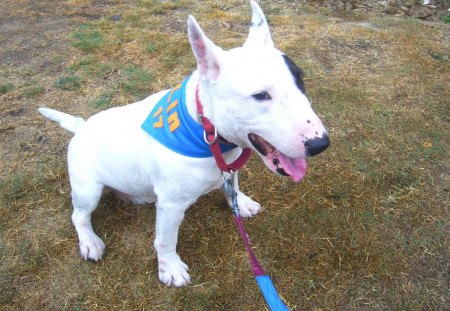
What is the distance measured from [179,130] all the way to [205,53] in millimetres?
459

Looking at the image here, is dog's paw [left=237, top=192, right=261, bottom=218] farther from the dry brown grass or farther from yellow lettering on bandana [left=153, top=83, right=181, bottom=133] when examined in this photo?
yellow lettering on bandana [left=153, top=83, right=181, bottom=133]

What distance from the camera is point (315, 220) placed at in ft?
10.4

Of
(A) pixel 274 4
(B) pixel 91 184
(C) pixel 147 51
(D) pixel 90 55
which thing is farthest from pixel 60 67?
(A) pixel 274 4

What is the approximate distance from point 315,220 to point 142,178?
55.0 inches

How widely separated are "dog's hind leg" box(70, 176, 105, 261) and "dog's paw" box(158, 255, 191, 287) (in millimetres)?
483

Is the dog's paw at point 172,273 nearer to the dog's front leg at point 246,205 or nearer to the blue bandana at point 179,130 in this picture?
the dog's front leg at point 246,205

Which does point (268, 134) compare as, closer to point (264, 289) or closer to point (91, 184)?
point (264, 289)

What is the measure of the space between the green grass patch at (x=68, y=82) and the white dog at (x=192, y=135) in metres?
1.67

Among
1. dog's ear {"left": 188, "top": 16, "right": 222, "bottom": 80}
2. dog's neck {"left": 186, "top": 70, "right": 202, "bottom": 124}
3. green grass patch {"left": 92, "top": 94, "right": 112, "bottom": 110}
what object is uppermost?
dog's ear {"left": 188, "top": 16, "right": 222, "bottom": 80}

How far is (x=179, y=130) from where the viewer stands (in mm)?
2229

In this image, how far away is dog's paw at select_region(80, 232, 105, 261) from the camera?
289cm

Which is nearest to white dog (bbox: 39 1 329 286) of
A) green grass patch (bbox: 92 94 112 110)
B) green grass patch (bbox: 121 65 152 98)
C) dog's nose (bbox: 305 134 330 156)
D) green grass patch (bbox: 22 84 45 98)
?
dog's nose (bbox: 305 134 330 156)

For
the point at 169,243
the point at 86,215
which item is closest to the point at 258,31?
the point at 169,243

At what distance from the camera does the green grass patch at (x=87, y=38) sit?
5406mm
